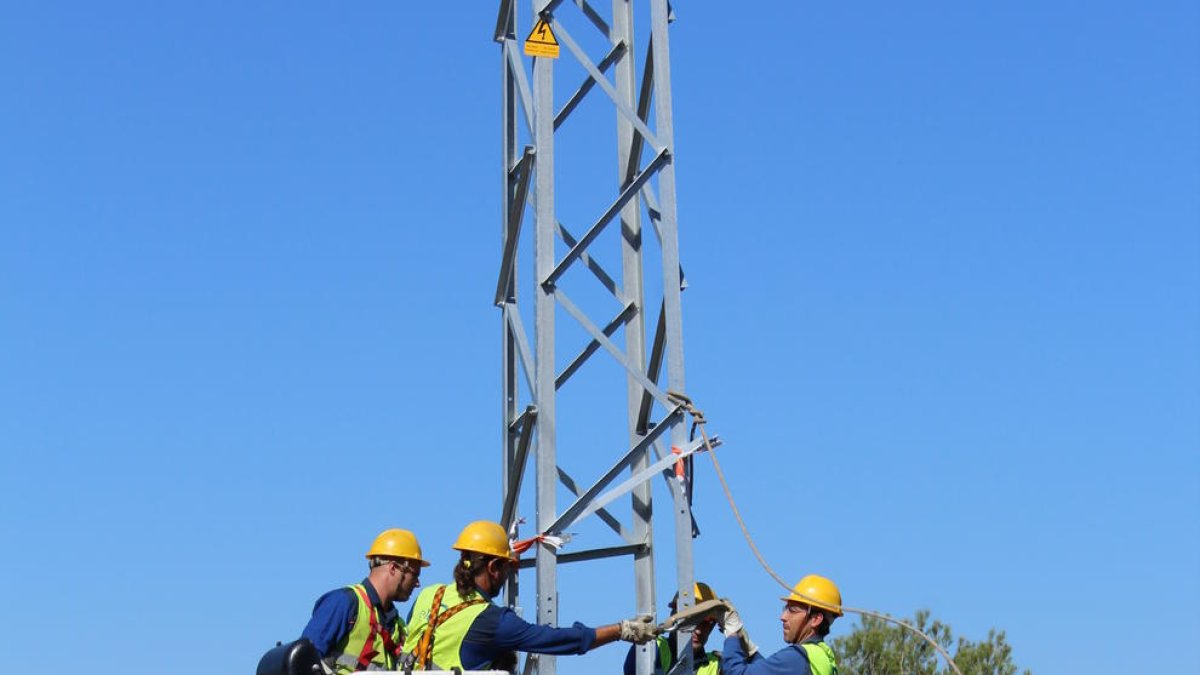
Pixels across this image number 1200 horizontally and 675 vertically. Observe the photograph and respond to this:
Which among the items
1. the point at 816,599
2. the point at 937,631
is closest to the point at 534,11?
the point at 816,599

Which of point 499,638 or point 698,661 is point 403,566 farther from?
point 698,661

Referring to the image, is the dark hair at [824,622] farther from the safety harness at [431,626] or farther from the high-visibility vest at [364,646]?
the high-visibility vest at [364,646]

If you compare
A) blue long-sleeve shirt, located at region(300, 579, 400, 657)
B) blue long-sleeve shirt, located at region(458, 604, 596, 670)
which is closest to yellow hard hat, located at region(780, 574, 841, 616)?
blue long-sleeve shirt, located at region(458, 604, 596, 670)

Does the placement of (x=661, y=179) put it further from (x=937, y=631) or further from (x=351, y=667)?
(x=937, y=631)

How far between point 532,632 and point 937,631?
2490 cm

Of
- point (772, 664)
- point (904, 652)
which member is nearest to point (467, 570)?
point (772, 664)

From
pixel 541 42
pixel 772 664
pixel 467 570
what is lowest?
pixel 772 664

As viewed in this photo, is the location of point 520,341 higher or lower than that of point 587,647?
higher

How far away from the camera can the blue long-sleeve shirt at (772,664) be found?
8.98m

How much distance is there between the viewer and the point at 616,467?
9.87 metres

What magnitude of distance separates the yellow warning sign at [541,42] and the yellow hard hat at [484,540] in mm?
2886

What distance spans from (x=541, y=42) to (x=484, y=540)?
3079 millimetres

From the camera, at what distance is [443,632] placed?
29.0ft

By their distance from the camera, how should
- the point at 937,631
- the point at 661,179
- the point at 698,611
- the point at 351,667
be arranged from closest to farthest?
the point at 351,667, the point at 698,611, the point at 661,179, the point at 937,631
